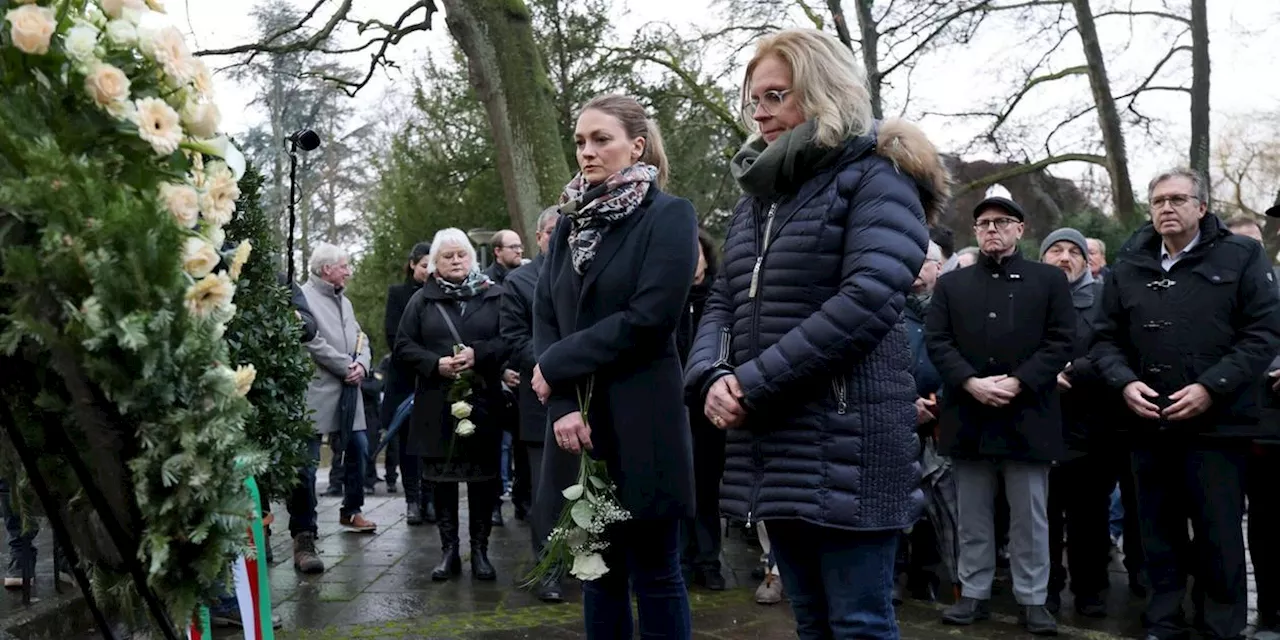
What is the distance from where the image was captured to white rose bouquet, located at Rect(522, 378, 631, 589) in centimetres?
372

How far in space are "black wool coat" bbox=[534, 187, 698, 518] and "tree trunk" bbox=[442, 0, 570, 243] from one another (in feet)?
26.4

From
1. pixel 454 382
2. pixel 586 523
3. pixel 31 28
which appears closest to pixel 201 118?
pixel 31 28

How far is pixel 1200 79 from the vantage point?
18812mm

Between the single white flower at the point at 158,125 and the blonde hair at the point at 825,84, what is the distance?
5.52ft

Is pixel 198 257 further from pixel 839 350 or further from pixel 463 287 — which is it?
pixel 463 287

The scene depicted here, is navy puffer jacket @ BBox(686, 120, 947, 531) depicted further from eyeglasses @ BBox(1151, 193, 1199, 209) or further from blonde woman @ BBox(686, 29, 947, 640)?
eyeglasses @ BBox(1151, 193, 1199, 209)

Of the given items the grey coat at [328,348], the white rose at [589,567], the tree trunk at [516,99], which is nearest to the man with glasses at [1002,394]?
the white rose at [589,567]

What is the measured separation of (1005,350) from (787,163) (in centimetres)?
304

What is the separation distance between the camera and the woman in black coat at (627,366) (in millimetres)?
3805

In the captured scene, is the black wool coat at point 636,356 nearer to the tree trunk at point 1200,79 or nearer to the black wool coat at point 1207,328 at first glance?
the black wool coat at point 1207,328

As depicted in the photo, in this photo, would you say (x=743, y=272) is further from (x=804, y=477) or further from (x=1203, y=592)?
(x=1203, y=592)

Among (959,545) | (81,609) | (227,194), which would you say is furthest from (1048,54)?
(227,194)

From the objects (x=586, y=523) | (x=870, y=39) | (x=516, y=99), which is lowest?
(x=586, y=523)

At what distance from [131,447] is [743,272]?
1.79 m
